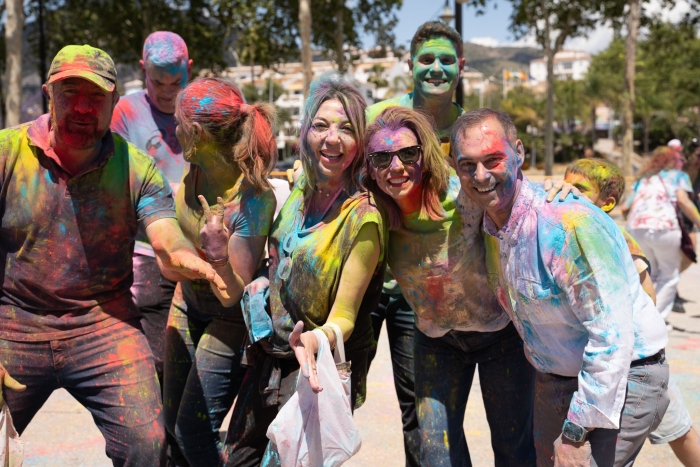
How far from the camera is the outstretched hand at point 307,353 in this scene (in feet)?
8.42

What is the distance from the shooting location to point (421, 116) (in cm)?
305

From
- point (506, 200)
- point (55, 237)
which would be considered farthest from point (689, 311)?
point (55, 237)

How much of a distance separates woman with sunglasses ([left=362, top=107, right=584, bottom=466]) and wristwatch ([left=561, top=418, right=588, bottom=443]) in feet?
2.13

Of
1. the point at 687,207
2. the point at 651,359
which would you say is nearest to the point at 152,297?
the point at 651,359

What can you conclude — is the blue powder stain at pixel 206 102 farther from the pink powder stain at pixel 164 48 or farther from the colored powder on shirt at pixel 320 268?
the pink powder stain at pixel 164 48

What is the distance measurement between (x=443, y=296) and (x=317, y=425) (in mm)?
729

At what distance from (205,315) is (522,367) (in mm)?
1430

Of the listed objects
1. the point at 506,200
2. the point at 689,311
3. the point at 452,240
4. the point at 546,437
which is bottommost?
the point at 689,311

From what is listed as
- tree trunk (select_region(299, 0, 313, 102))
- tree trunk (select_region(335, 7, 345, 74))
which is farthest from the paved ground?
tree trunk (select_region(335, 7, 345, 74))

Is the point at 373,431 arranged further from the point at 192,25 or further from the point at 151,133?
the point at 192,25

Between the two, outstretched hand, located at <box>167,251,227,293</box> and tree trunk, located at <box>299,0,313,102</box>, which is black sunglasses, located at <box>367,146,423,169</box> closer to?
outstretched hand, located at <box>167,251,227,293</box>

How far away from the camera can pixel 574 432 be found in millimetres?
2424

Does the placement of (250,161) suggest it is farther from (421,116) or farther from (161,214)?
(421,116)

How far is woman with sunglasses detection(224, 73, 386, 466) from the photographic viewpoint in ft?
9.33
